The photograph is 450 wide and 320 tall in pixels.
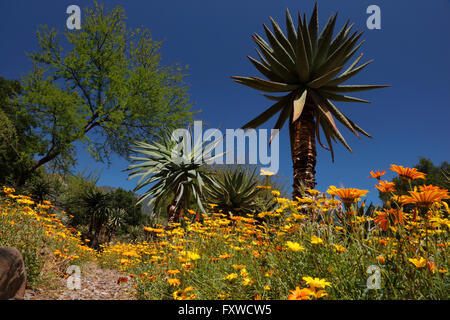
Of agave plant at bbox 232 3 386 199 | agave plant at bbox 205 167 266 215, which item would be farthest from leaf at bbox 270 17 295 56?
agave plant at bbox 205 167 266 215

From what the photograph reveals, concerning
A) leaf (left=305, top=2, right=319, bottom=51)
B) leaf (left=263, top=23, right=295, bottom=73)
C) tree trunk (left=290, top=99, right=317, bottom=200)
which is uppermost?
leaf (left=305, top=2, right=319, bottom=51)

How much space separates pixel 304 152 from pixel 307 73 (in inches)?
65.9

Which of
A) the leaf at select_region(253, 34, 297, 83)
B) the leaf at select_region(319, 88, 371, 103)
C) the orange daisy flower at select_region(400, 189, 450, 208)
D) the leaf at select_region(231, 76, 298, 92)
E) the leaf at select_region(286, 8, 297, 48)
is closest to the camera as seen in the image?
the orange daisy flower at select_region(400, 189, 450, 208)

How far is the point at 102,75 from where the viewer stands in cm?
1380

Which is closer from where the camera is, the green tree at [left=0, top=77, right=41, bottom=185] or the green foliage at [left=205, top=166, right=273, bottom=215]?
the green foliage at [left=205, top=166, right=273, bottom=215]

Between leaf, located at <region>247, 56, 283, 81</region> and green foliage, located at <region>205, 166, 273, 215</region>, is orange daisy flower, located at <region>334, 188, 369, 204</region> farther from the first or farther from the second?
green foliage, located at <region>205, 166, 273, 215</region>

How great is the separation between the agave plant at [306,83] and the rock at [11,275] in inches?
170

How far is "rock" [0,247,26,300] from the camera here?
2.71 m

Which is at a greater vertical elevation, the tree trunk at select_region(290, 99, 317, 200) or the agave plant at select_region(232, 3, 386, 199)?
the agave plant at select_region(232, 3, 386, 199)

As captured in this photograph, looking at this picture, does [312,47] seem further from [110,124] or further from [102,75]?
[102,75]

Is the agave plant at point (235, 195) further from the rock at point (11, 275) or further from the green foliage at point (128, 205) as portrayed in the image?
the green foliage at point (128, 205)

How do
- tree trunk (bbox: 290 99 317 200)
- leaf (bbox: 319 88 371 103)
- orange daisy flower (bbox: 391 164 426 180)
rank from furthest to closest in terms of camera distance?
1. leaf (bbox: 319 88 371 103)
2. tree trunk (bbox: 290 99 317 200)
3. orange daisy flower (bbox: 391 164 426 180)

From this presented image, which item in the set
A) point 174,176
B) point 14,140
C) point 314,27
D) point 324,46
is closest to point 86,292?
point 174,176

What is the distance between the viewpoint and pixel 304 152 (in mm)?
4504
